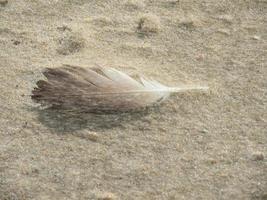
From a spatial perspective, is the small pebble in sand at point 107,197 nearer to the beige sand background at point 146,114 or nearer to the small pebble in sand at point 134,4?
the beige sand background at point 146,114

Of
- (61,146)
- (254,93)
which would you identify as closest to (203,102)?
(254,93)

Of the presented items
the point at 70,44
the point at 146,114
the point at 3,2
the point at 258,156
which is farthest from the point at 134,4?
the point at 258,156

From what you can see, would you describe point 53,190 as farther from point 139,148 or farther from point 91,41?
point 91,41

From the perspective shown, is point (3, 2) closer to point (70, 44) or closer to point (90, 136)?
point (70, 44)

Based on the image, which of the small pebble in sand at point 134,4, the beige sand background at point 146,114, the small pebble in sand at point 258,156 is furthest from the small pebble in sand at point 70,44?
the small pebble in sand at point 258,156

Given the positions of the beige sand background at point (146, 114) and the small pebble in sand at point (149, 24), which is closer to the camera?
the beige sand background at point (146, 114)

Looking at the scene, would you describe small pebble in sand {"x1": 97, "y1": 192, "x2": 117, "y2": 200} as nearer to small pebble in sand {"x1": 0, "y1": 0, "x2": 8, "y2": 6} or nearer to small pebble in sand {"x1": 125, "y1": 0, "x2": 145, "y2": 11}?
small pebble in sand {"x1": 125, "y1": 0, "x2": 145, "y2": 11}

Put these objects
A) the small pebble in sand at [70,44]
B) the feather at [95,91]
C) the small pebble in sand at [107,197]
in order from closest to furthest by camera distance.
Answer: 1. the small pebble in sand at [107,197]
2. the feather at [95,91]
3. the small pebble in sand at [70,44]

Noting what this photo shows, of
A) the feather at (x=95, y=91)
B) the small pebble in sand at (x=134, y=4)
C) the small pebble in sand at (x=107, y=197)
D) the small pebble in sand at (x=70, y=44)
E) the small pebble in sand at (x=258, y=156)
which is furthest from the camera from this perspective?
the small pebble in sand at (x=134, y=4)

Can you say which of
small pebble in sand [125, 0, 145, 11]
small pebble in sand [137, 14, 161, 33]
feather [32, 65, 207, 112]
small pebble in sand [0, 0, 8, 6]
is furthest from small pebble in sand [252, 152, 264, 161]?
small pebble in sand [0, 0, 8, 6]
